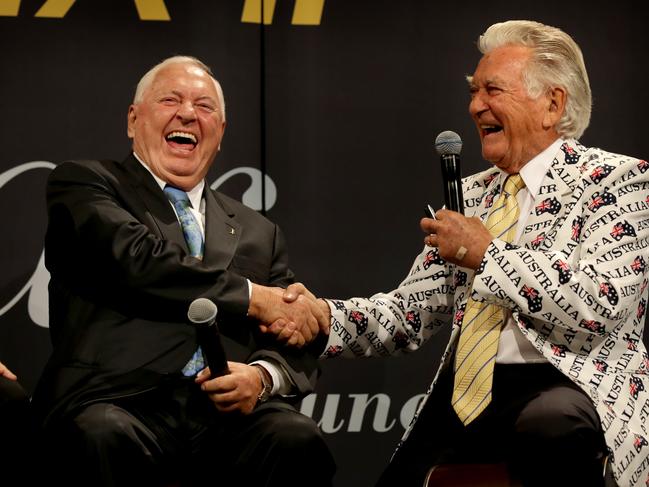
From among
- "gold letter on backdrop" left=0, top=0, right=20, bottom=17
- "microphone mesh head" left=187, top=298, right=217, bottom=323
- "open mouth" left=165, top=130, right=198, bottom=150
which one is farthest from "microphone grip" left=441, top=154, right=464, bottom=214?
"gold letter on backdrop" left=0, top=0, right=20, bottom=17

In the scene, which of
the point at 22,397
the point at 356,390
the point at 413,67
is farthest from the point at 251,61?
the point at 22,397

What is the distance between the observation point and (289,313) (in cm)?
270

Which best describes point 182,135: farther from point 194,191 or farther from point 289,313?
point 289,313

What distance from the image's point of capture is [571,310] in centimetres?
241

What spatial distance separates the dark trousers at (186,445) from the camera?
7.59ft

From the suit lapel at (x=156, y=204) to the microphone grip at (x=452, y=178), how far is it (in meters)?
0.75

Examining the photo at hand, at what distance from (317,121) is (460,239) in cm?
135

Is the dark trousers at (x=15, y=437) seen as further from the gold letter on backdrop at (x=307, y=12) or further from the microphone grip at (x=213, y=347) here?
the gold letter on backdrop at (x=307, y=12)

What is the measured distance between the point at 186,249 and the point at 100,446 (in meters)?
0.65

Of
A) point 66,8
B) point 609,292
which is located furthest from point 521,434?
point 66,8

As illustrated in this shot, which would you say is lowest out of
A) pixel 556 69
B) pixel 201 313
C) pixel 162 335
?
pixel 162 335

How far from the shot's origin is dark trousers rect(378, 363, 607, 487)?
2303 millimetres

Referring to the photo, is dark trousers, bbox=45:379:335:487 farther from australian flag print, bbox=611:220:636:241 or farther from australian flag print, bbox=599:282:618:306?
australian flag print, bbox=611:220:636:241

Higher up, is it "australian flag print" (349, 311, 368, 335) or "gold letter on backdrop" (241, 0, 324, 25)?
"gold letter on backdrop" (241, 0, 324, 25)
